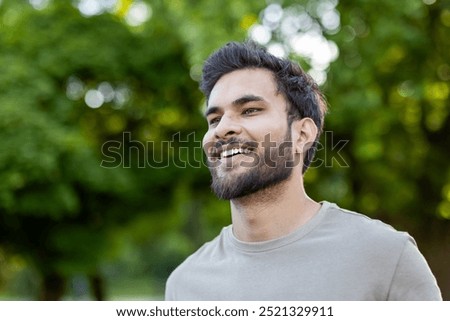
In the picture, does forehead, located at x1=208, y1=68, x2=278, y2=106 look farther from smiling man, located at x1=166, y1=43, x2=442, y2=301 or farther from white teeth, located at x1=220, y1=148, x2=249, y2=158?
white teeth, located at x1=220, y1=148, x2=249, y2=158

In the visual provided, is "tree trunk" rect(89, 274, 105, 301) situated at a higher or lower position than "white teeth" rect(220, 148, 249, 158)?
lower

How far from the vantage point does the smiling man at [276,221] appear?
1759mm

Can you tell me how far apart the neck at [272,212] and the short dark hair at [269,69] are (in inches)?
6.9

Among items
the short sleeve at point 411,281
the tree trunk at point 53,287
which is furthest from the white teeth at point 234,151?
the tree trunk at point 53,287

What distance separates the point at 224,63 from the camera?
2029mm

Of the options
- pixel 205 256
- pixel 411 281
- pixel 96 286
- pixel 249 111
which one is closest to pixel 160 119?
pixel 96 286

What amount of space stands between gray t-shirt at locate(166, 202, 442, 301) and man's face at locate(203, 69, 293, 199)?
0.18 m

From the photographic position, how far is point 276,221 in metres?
1.96

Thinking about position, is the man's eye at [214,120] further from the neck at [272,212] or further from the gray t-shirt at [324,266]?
the gray t-shirt at [324,266]

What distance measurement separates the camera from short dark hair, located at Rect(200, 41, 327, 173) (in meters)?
2.01

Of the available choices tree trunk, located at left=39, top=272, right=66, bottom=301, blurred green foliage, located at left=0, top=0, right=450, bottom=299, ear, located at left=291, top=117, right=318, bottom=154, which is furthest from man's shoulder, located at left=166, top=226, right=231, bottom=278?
tree trunk, located at left=39, top=272, right=66, bottom=301

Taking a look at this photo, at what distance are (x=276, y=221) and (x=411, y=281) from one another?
41cm

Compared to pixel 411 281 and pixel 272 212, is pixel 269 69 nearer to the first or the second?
pixel 272 212

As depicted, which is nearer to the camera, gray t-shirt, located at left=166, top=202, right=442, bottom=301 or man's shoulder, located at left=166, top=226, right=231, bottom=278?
gray t-shirt, located at left=166, top=202, right=442, bottom=301
